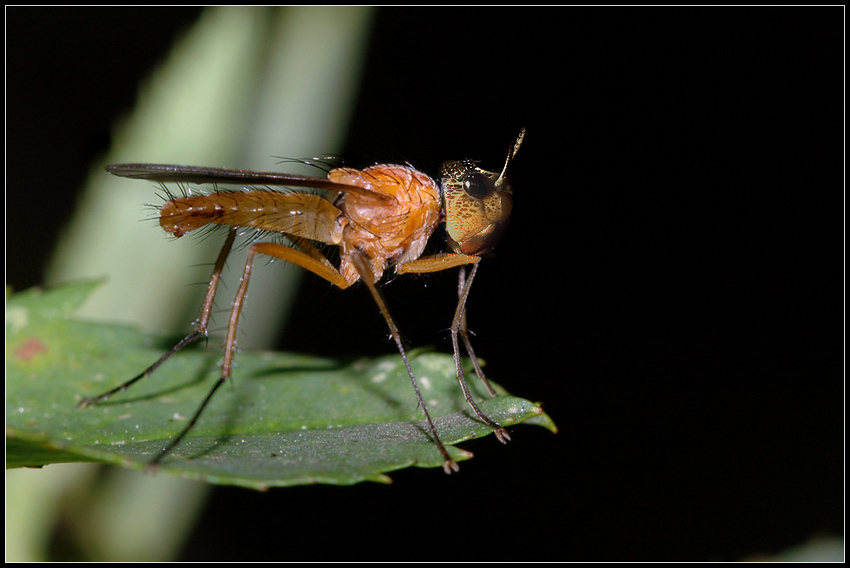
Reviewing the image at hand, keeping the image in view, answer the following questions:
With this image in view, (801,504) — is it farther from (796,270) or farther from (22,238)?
(22,238)

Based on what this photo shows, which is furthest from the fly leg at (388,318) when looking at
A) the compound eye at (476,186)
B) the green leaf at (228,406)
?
the compound eye at (476,186)

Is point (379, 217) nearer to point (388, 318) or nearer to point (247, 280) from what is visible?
point (388, 318)

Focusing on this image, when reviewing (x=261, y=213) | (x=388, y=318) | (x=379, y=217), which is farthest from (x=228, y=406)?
(x=379, y=217)

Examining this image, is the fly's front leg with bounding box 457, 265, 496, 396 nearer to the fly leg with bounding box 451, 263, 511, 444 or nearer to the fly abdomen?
the fly leg with bounding box 451, 263, 511, 444

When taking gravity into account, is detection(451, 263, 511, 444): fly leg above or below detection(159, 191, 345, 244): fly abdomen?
below

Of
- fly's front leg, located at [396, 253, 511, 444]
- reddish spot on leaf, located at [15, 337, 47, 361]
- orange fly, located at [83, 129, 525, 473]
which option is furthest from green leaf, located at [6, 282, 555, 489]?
orange fly, located at [83, 129, 525, 473]

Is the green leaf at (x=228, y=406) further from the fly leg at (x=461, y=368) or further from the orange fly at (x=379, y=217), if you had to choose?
the orange fly at (x=379, y=217)

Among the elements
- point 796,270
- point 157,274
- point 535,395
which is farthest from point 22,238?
point 796,270
